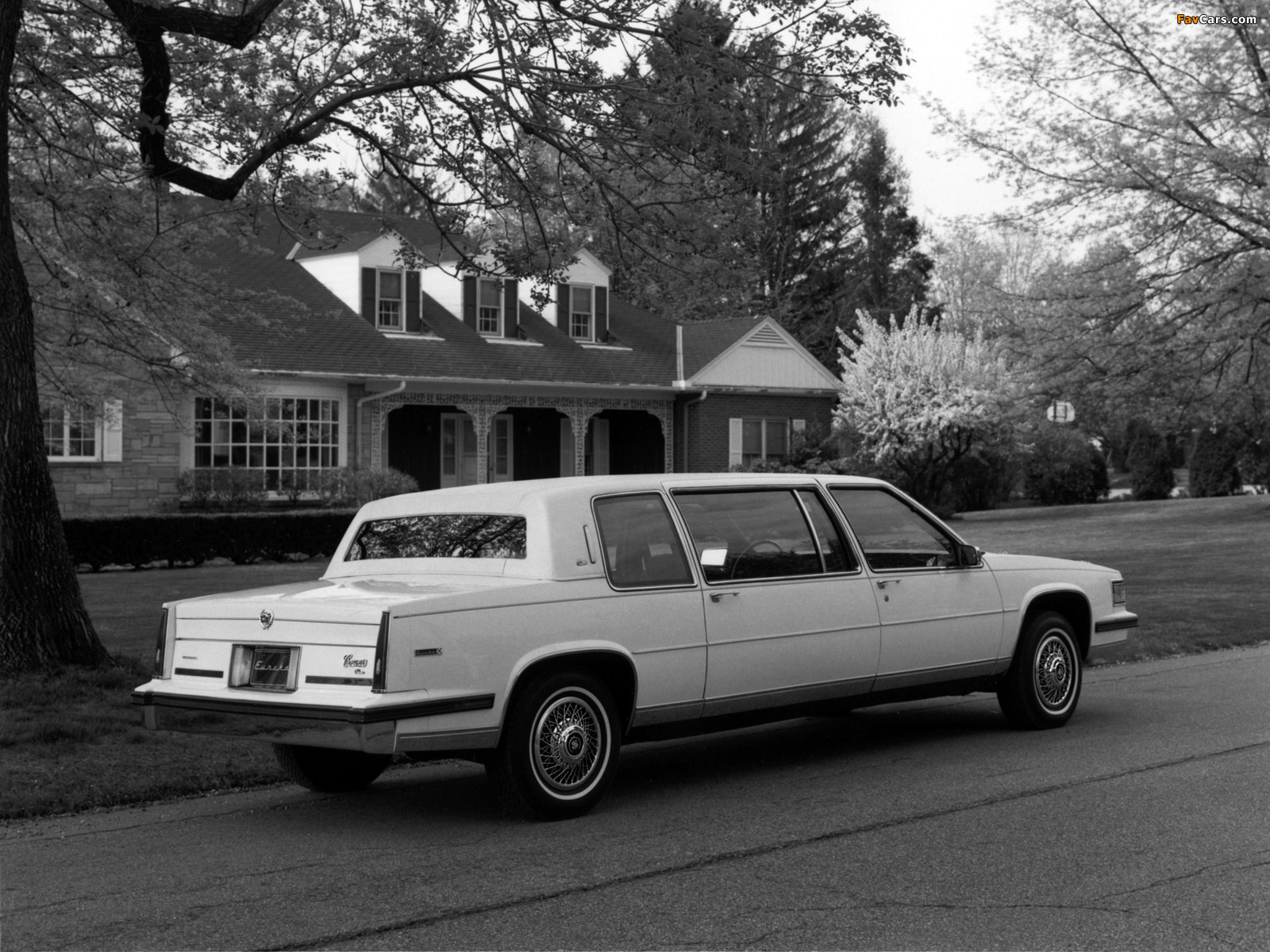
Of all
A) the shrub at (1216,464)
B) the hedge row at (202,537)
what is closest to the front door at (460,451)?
the hedge row at (202,537)

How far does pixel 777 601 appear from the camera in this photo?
781 cm

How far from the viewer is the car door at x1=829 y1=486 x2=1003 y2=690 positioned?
8367 mm

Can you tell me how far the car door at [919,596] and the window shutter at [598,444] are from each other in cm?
2804

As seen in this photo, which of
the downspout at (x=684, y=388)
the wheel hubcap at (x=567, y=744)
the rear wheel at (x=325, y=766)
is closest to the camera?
the wheel hubcap at (x=567, y=744)

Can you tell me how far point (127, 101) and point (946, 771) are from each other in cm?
951

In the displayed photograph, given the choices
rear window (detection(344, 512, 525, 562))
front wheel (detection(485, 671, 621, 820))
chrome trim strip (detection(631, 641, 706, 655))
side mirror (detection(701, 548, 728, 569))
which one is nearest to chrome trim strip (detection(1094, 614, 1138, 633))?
side mirror (detection(701, 548, 728, 569))

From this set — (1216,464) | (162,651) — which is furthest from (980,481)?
(162,651)

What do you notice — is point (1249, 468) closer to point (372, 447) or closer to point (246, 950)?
point (372, 447)

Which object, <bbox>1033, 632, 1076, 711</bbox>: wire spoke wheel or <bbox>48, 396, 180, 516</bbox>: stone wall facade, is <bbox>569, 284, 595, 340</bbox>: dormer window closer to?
<bbox>48, 396, 180, 516</bbox>: stone wall facade

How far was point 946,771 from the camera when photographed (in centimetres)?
783

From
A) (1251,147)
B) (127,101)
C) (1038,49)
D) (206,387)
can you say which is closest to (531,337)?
(1038,49)

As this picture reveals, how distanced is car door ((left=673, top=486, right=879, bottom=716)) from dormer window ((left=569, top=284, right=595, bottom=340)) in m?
27.1

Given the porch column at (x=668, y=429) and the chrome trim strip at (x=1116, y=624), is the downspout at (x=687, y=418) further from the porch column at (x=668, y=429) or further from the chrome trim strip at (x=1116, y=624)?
the chrome trim strip at (x=1116, y=624)

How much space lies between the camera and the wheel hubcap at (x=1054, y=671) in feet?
30.1
